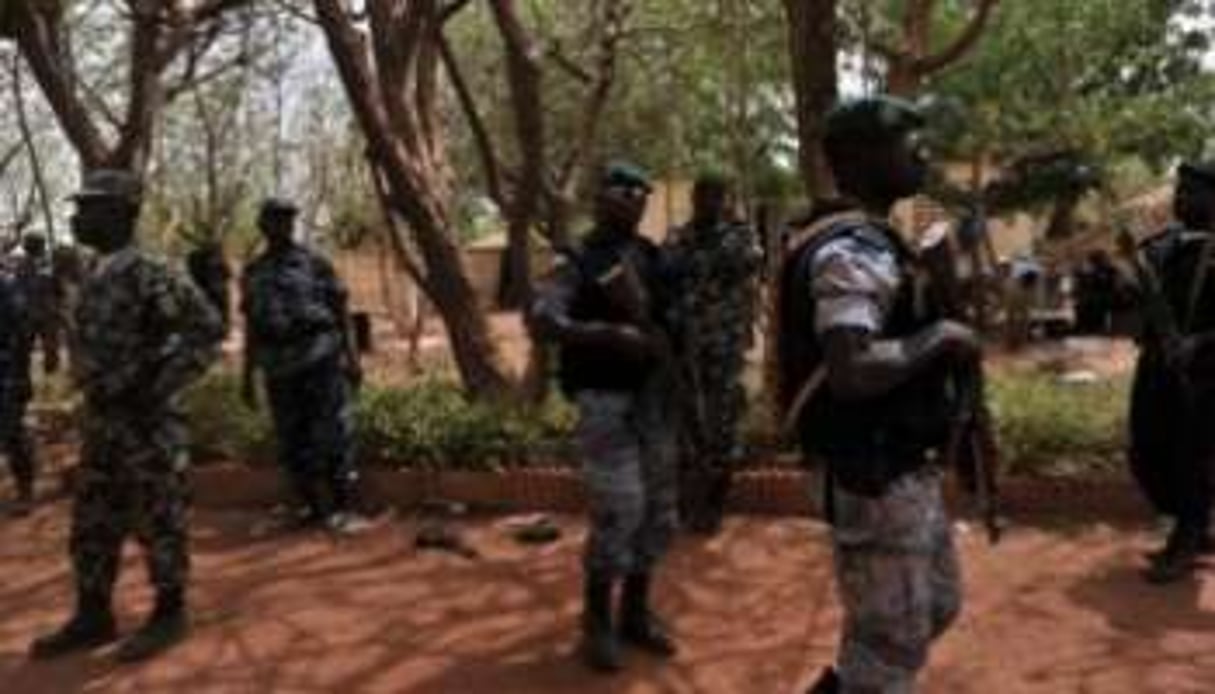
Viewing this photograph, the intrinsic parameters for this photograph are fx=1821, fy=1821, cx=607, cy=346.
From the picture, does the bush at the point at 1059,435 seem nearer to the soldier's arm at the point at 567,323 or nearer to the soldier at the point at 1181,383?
the soldier at the point at 1181,383

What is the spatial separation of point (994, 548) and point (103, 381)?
365 cm

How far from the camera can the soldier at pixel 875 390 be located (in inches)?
150

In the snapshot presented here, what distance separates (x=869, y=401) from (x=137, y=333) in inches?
126

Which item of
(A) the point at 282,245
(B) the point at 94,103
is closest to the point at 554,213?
(A) the point at 282,245

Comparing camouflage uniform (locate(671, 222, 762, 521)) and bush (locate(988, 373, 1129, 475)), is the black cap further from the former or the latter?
bush (locate(988, 373, 1129, 475))

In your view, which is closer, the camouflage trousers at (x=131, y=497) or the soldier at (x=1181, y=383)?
the camouflage trousers at (x=131, y=497)

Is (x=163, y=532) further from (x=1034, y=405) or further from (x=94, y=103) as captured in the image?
(x=94, y=103)

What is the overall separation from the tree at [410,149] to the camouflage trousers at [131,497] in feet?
12.3

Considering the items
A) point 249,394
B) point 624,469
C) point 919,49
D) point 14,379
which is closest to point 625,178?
point 624,469

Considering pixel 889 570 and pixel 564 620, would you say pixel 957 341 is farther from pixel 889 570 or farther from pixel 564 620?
pixel 564 620

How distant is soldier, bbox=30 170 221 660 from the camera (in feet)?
20.5

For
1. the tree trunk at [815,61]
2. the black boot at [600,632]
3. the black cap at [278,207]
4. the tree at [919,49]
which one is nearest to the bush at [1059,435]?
the tree trunk at [815,61]

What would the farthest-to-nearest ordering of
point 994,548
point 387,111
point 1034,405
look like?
point 387,111 < point 1034,405 < point 994,548

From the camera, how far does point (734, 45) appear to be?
1473 cm
